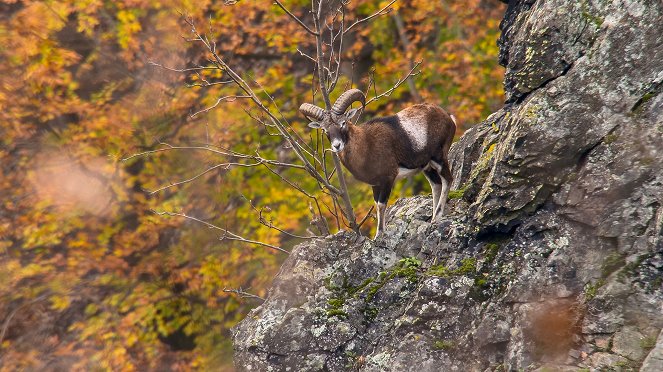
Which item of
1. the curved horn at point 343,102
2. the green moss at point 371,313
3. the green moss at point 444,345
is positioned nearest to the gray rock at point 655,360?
the green moss at point 444,345

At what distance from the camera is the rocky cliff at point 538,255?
21.7ft

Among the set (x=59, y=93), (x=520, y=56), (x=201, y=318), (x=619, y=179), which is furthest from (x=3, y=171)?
(x=619, y=179)

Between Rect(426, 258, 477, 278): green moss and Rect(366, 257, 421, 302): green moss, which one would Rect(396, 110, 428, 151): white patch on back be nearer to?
Rect(366, 257, 421, 302): green moss

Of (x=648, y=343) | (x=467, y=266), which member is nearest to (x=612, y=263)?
(x=648, y=343)

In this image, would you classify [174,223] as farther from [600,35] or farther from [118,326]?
[600,35]

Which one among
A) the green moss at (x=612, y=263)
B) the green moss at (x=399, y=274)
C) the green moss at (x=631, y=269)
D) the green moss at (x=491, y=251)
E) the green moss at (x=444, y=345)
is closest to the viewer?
the green moss at (x=631, y=269)

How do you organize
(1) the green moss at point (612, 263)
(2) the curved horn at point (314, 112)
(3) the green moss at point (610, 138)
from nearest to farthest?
(1) the green moss at point (612, 263), (3) the green moss at point (610, 138), (2) the curved horn at point (314, 112)

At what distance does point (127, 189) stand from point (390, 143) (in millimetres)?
10448

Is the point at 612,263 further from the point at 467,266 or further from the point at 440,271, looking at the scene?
the point at 440,271

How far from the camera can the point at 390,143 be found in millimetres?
9953

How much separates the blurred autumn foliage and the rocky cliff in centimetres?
926

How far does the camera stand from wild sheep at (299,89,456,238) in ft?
32.3

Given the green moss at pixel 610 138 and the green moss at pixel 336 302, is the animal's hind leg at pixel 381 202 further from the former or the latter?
the green moss at pixel 610 138

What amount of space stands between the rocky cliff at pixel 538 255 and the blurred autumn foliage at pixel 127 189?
30.4 feet
